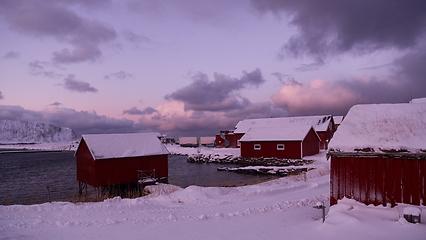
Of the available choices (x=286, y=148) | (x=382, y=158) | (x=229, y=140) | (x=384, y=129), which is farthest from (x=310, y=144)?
(x=382, y=158)

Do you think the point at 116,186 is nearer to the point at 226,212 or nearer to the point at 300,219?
the point at 226,212

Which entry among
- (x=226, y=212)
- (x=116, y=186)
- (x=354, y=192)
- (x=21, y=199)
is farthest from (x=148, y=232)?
(x=21, y=199)

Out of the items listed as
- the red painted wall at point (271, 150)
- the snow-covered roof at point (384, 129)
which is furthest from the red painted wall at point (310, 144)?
the snow-covered roof at point (384, 129)

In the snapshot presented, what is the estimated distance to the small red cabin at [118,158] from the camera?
20.1 meters

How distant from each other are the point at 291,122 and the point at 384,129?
146 ft

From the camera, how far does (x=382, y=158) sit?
8375 mm

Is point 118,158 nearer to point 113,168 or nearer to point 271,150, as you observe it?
point 113,168

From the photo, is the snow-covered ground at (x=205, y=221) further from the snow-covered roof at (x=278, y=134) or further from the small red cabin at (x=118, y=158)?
the snow-covered roof at (x=278, y=134)

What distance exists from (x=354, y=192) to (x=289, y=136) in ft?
99.3

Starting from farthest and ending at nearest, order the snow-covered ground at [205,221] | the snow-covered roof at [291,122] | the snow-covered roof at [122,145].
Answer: the snow-covered roof at [291,122]
the snow-covered roof at [122,145]
the snow-covered ground at [205,221]

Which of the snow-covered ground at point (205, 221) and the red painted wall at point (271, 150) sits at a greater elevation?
the snow-covered ground at point (205, 221)

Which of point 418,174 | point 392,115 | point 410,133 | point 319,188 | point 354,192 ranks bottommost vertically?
point 319,188

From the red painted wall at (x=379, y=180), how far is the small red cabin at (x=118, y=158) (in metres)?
16.4

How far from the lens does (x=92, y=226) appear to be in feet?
26.9
